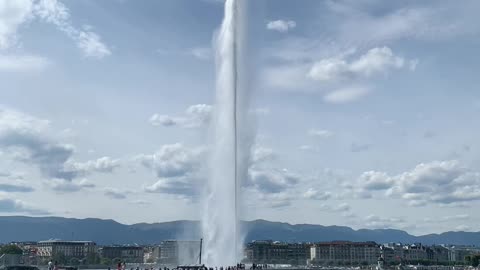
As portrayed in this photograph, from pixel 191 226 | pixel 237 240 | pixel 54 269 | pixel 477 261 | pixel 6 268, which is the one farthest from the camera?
pixel 477 261

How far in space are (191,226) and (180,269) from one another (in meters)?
20.3

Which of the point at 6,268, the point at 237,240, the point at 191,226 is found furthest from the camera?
the point at 191,226

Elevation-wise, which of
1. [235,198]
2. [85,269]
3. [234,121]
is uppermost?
[234,121]

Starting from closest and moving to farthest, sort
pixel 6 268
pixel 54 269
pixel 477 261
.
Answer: pixel 54 269
pixel 6 268
pixel 477 261

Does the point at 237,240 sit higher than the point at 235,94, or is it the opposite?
the point at 235,94

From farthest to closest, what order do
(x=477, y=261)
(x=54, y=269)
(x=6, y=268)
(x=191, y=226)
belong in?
(x=477, y=261), (x=191, y=226), (x=6, y=268), (x=54, y=269)

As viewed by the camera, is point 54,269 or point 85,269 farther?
point 85,269

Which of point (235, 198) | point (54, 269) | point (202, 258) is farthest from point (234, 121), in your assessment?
point (54, 269)

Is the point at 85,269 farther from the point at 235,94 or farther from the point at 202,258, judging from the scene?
the point at 235,94

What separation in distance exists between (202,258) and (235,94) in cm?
2152

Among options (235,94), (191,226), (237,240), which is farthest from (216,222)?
(191,226)

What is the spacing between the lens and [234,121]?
72.8m

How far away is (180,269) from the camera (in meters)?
79.1

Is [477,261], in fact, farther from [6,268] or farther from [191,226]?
[6,268]
